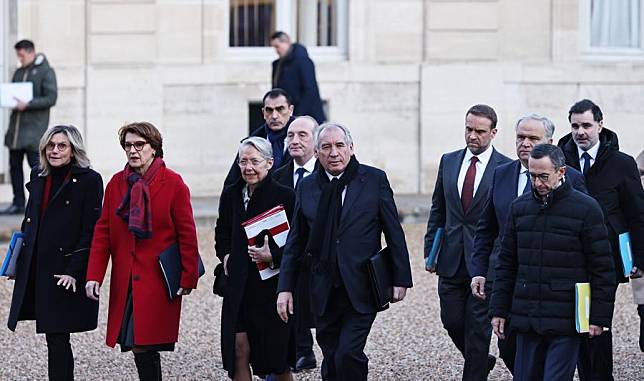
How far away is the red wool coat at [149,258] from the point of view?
331 inches

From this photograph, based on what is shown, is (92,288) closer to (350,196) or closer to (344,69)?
(350,196)

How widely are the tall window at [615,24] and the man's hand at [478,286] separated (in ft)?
40.5

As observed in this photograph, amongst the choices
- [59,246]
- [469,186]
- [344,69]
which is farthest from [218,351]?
[344,69]

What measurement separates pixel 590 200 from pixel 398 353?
3369 mm

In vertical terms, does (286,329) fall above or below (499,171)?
below

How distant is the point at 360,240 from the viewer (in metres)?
8.18

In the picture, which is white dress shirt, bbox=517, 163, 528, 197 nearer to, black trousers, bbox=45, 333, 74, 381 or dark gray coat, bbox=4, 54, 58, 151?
black trousers, bbox=45, 333, 74, 381

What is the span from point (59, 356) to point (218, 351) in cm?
218

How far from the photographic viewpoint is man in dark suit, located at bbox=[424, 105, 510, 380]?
29.2ft

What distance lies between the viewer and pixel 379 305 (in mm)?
8156

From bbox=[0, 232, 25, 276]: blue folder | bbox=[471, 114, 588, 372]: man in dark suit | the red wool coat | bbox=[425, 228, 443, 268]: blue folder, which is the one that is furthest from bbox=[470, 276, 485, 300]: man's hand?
bbox=[0, 232, 25, 276]: blue folder

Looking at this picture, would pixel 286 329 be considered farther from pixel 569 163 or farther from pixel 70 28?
pixel 70 28

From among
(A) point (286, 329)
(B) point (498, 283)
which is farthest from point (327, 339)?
(B) point (498, 283)

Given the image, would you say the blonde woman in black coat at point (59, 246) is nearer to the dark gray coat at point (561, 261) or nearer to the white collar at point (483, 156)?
the white collar at point (483, 156)
